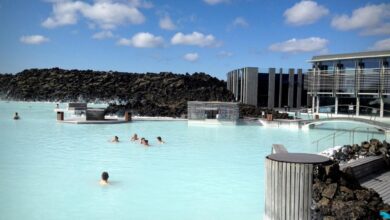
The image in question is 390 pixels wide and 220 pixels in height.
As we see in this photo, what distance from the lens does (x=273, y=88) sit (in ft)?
184

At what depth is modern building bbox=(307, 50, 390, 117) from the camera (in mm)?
38406

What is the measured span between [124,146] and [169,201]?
9759 millimetres

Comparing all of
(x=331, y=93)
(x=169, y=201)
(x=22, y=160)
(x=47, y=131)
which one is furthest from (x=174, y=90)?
(x=169, y=201)

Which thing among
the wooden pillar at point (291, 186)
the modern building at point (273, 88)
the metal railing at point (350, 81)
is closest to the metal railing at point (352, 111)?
the metal railing at point (350, 81)

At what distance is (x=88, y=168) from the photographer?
517 inches

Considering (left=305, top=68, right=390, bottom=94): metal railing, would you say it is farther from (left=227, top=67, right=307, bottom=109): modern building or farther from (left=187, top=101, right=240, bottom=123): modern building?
(left=187, top=101, right=240, bottom=123): modern building

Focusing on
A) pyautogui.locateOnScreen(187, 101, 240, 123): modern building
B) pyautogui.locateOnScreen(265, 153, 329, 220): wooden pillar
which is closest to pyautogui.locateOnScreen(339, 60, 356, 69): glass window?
pyautogui.locateOnScreen(187, 101, 240, 123): modern building

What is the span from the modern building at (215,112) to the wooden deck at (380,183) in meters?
22.5

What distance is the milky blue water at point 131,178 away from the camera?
8.55m

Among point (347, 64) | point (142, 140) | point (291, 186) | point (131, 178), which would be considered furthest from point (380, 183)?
point (347, 64)

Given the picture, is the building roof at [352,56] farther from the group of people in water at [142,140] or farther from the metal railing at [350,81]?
the group of people in water at [142,140]

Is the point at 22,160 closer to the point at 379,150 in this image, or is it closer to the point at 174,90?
the point at 379,150

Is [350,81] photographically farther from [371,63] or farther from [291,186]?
[291,186]

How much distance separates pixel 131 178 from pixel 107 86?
7639 centimetres
